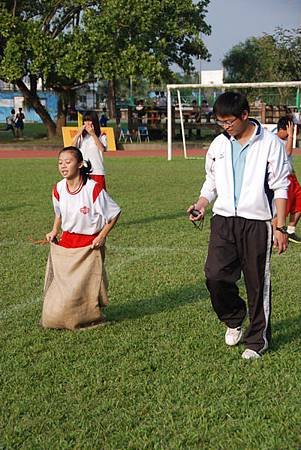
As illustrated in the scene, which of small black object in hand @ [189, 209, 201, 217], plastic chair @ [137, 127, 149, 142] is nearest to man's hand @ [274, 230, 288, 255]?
small black object in hand @ [189, 209, 201, 217]

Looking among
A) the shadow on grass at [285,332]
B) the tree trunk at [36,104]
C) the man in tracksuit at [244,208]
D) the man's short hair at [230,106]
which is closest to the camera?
the man's short hair at [230,106]

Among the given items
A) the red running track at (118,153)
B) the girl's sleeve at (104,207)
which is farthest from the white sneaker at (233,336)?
the red running track at (118,153)

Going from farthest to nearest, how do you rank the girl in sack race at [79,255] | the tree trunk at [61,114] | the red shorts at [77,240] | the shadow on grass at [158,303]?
the tree trunk at [61,114] → the shadow on grass at [158,303] → the red shorts at [77,240] → the girl in sack race at [79,255]

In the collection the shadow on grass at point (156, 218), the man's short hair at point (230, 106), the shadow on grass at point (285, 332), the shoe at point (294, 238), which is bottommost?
the shadow on grass at point (156, 218)

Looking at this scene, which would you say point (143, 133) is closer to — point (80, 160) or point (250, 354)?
point (80, 160)

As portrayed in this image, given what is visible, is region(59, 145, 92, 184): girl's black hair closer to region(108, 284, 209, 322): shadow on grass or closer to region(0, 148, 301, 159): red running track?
region(108, 284, 209, 322): shadow on grass

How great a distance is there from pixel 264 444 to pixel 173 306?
8.70ft

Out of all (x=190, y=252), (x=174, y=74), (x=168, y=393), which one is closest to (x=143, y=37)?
(x=174, y=74)

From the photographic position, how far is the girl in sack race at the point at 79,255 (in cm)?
536

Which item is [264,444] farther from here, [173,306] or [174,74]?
[174,74]

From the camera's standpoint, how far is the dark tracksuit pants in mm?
4637

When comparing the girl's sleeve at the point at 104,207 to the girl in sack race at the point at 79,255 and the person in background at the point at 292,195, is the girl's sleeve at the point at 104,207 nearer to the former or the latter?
the girl in sack race at the point at 79,255

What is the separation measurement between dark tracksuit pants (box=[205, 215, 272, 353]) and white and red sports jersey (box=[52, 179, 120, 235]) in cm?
102

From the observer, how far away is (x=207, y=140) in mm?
32500
